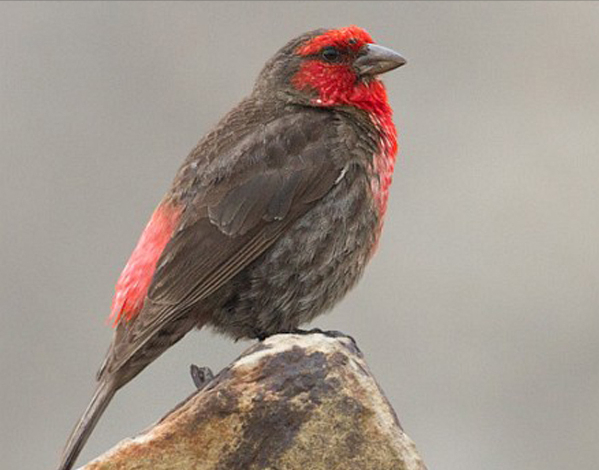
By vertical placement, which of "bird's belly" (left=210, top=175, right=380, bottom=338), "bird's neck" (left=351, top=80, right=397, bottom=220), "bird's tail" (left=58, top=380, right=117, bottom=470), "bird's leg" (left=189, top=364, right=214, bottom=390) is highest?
"bird's neck" (left=351, top=80, right=397, bottom=220)

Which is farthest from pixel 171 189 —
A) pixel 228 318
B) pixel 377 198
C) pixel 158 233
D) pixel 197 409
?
pixel 197 409

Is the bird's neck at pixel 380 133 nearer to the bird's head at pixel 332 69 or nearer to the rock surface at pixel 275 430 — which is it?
the bird's head at pixel 332 69

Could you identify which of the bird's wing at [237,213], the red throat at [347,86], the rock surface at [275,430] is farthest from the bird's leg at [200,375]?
the red throat at [347,86]

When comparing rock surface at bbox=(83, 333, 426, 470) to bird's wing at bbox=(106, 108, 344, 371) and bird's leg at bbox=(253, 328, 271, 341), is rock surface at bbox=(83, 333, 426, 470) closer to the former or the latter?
bird's wing at bbox=(106, 108, 344, 371)

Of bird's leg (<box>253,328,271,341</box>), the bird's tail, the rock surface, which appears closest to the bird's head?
bird's leg (<box>253,328,271,341</box>)

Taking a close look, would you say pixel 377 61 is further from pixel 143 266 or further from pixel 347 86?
pixel 143 266

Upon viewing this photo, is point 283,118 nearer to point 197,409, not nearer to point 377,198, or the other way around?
point 377,198

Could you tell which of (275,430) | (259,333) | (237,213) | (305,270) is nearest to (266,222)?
(237,213)
